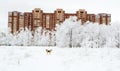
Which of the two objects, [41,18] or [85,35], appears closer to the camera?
[85,35]

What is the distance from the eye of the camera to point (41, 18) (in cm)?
15012

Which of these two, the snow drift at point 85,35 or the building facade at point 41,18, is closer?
the snow drift at point 85,35

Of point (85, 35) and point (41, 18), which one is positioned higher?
point (41, 18)

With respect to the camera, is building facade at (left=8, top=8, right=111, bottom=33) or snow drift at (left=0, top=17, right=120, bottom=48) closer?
snow drift at (left=0, top=17, right=120, bottom=48)

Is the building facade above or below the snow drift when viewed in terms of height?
above

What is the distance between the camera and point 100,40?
71.4m

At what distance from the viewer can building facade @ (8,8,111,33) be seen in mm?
148500

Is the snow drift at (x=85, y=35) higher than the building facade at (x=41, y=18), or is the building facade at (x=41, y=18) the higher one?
the building facade at (x=41, y=18)

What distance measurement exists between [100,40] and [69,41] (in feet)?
40.8

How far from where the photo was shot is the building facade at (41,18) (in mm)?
148500
